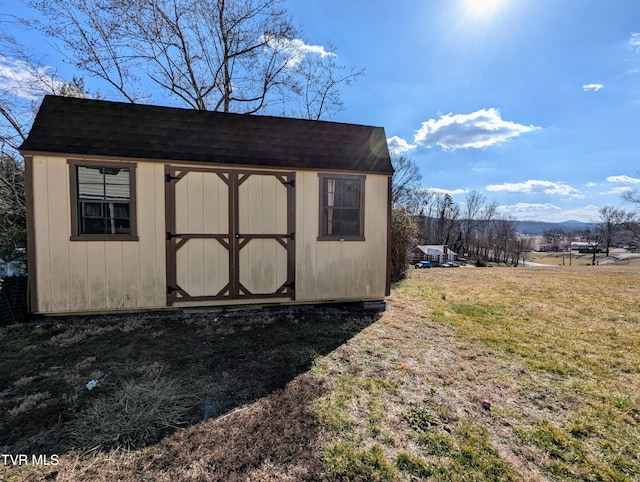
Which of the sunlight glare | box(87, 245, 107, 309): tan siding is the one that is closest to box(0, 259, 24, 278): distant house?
box(87, 245, 107, 309): tan siding

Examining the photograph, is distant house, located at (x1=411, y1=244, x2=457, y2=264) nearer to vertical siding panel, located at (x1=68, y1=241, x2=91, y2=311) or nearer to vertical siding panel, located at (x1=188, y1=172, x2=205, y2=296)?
vertical siding panel, located at (x1=188, y1=172, x2=205, y2=296)

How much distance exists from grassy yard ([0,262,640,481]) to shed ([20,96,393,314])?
650 mm

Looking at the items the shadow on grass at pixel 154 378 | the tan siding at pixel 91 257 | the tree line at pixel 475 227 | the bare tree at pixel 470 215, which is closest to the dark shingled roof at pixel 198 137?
the tan siding at pixel 91 257

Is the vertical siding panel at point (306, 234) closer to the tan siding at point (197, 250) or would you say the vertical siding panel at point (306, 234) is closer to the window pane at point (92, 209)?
the tan siding at point (197, 250)

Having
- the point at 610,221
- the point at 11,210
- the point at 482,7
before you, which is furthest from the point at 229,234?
the point at 610,221

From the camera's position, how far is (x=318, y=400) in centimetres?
263

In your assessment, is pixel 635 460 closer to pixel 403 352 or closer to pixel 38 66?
pixel 403 352

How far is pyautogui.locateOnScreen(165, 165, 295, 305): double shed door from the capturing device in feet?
16.1

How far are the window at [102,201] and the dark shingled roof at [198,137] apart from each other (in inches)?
11.1

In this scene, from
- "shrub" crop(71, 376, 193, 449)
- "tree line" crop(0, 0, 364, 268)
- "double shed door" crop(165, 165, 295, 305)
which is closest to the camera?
"shrub" crop(71, 376, 193, 449)

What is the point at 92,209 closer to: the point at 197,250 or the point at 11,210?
the point at 197,250

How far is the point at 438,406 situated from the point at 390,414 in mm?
487

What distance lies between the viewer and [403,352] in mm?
3764

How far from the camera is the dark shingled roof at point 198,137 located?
181 inches
